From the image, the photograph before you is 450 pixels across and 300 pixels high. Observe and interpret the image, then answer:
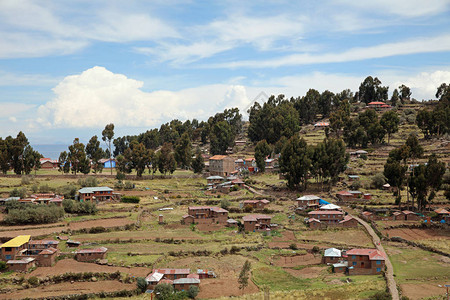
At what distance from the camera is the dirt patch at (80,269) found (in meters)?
37.1

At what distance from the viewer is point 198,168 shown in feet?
308

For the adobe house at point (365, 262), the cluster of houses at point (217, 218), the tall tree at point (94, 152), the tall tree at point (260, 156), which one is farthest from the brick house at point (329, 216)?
the tall tree at point (94, 152)

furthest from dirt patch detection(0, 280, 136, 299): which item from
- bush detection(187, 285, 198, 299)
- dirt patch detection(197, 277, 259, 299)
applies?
dirt patch detection(197, 277, 259, 299)

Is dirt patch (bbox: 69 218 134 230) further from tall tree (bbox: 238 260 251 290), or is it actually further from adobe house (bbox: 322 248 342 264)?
adobe house (bbox: 322 248 342 264)

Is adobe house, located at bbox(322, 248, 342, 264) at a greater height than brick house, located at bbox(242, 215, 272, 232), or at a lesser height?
lesser

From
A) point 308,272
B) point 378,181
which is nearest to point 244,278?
point 308,272

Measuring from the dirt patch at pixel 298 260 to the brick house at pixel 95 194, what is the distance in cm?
3440

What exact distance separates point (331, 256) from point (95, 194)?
39.6m

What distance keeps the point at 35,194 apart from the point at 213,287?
4031 cm

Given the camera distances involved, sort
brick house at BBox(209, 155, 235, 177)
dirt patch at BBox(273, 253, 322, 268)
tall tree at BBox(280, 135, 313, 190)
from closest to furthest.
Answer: dirt patch at BBox(273, 253, 322, 268), tall tree at BBox(280, 135, 313, 190), brick house at BBox(209, 155, 235, 177)

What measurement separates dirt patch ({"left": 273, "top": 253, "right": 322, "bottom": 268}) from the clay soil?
12.0 meters

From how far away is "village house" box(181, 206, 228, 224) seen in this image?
2172 inches

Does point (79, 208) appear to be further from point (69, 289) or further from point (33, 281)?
point (69, 289)

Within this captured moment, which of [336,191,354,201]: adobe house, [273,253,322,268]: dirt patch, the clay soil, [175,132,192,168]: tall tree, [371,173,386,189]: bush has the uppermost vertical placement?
[175,132,192,168]: tall tree
